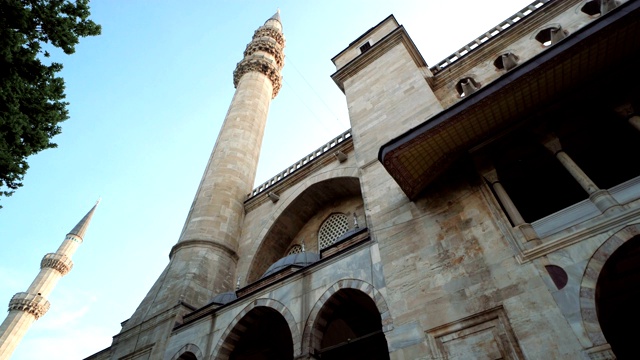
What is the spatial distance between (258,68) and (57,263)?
19.2 meters

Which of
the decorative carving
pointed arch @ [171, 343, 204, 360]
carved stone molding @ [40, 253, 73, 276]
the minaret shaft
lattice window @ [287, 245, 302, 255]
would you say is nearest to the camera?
pointed arch @ [171, 343, 204, 360]

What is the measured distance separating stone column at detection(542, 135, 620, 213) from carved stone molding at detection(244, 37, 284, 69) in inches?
757

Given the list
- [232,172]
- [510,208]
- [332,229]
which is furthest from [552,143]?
[232,172]

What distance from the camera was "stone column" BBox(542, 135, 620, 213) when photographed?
216 inches

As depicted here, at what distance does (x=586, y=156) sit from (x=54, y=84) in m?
9.74

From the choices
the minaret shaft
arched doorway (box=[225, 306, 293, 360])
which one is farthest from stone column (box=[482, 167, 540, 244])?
the minaret shaft

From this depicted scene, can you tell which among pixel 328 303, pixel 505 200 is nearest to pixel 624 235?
pixel 505 200

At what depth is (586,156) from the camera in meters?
7.61

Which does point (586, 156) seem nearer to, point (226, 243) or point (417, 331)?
point (417, 331)

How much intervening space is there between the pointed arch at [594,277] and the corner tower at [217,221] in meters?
8.86

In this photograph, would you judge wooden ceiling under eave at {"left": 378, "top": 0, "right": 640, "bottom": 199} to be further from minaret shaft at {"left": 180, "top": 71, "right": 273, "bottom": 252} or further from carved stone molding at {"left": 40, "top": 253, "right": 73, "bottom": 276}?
carved stone molding at {"left": 40, "top": 253, "right": 73, "bottom": 276}

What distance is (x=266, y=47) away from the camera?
22953mm

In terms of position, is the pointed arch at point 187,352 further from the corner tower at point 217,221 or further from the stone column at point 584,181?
the stone column at point 584,181

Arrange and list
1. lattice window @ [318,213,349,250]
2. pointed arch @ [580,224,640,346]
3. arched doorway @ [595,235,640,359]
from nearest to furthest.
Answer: pointed arch @ [580,224,640,346], arched doorway @ [595,235,640,359], lattice window @ [318,213,349,250]
